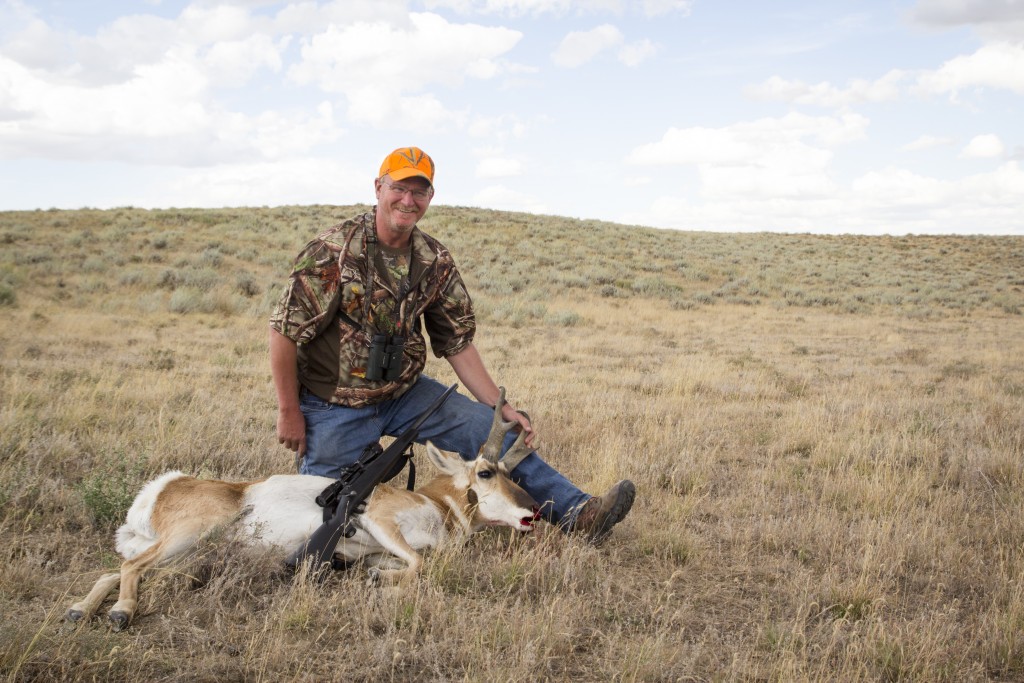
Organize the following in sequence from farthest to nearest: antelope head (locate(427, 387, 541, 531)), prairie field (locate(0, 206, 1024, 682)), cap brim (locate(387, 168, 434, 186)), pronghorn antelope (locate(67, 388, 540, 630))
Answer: cap brim (locate(387, 168, 434, 186)), antelope head (locate(427, 387, 541, 531)), pronghorn antelope (locate(67, 388, 540, 630)), prairie field (locate(0, 206, 1024, 682))

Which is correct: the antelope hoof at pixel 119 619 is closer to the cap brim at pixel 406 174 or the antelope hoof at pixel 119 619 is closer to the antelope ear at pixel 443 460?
the antelope ear at pixel 443 460

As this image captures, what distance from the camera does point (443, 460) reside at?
4457mm

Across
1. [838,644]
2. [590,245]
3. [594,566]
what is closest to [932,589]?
A: [838,644]

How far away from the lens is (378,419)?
4.72m

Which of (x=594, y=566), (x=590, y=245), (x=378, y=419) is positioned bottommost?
(x=594, y=566)

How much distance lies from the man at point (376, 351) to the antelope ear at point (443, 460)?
313mm

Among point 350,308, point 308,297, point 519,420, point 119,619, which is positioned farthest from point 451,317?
point 119,619

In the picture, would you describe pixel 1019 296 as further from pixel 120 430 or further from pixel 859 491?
pixel 120 430

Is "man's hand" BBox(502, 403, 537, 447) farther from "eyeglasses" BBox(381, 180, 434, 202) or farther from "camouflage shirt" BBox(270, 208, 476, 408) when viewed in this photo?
"eyeglasses" BBox(381, 180, 434, 202)

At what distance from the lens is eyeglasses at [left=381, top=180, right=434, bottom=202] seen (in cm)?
444

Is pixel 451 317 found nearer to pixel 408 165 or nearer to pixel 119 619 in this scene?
pixel 408 165

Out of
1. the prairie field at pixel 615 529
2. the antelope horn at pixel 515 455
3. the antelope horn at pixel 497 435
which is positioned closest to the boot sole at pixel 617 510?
the prairie field at pixel 615 529

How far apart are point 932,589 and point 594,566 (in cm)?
190


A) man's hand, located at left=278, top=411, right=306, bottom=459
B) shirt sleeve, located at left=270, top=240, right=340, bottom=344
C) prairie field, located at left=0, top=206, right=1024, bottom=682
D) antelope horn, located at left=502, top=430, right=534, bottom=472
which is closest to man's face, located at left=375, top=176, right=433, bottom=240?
shirt sleeve, located at left=270, top=240, right=340, bottom=344
